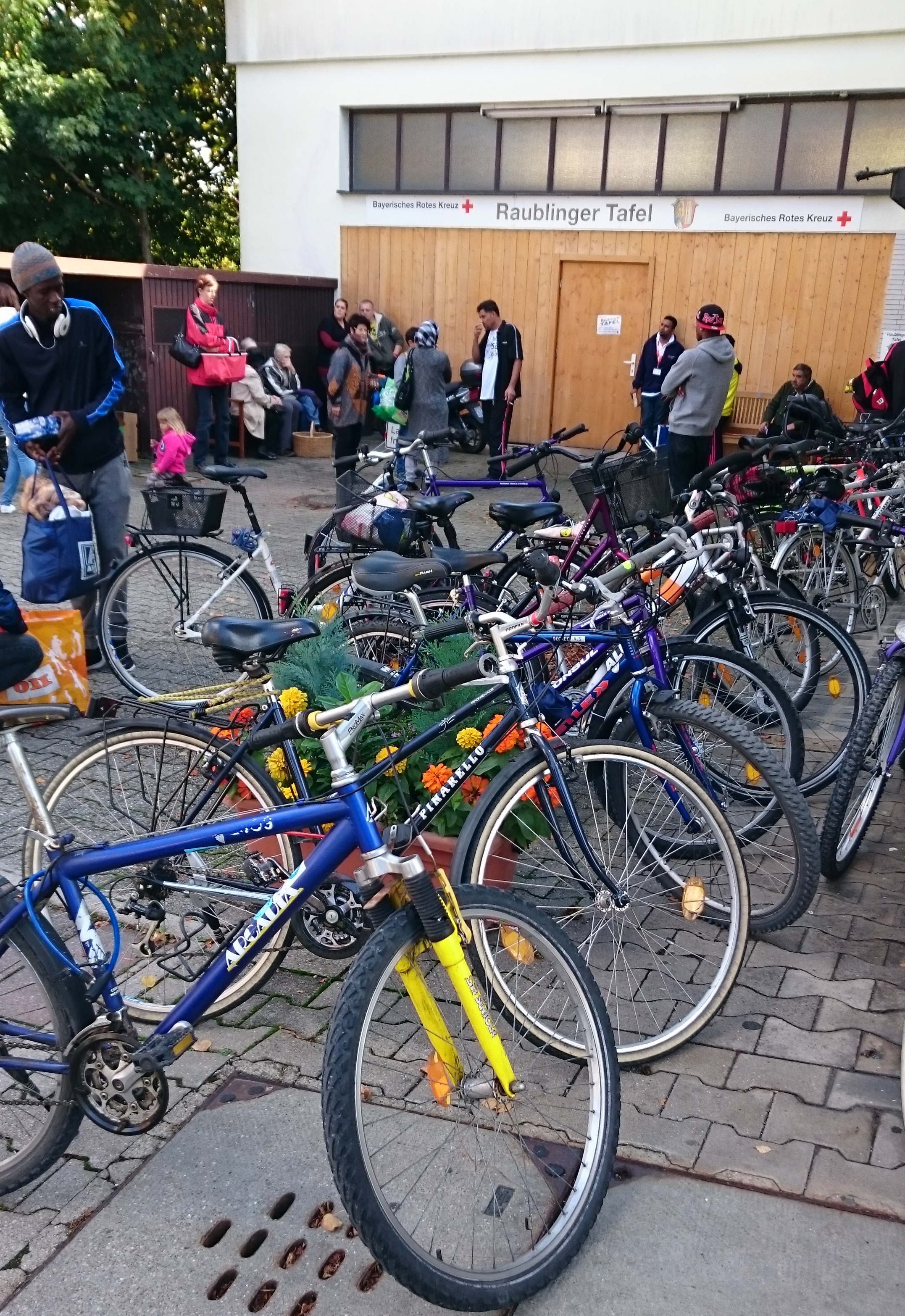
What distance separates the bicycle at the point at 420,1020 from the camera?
219 centimetres

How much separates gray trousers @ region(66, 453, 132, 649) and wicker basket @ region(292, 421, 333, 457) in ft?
29.7

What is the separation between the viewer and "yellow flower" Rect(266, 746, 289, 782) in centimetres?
340

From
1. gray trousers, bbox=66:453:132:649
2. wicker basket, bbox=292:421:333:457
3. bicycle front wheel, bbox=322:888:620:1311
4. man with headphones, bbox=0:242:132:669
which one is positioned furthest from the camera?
wicker basket, bbox=292:421:333:457

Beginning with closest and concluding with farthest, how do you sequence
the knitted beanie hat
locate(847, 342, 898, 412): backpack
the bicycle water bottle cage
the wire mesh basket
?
1. the wire mesh basket
2. the knitted beanie hat
3. the bicycle water bottle cage
4. locate(847, 342, 898, 412): backpack

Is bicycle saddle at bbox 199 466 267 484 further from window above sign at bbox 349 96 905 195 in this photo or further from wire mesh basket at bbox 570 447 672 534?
window above sign at bbox 349 96 905 195

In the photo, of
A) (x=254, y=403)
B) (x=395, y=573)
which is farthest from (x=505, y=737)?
(x=254, y=403)

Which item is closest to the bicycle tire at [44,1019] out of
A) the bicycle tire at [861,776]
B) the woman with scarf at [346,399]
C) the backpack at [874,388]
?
the bicycle tire at [861,776]

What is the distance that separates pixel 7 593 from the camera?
11.7 feet

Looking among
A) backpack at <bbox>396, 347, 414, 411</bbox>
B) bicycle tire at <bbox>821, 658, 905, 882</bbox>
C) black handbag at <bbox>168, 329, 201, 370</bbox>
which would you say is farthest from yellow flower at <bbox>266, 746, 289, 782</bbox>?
black handbag at <bbox>168, 329, 201, 370</bbox>

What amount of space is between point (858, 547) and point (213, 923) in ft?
15.4

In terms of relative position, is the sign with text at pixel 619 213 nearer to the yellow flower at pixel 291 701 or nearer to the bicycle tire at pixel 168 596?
the bicycle tire at pixel 168 596

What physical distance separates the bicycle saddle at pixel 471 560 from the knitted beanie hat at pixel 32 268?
2567mm

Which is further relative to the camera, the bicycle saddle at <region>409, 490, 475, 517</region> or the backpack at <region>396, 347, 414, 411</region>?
the backpack at <region>396, 347, 414, 411</region>

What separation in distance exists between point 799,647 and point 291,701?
2.31 meters
